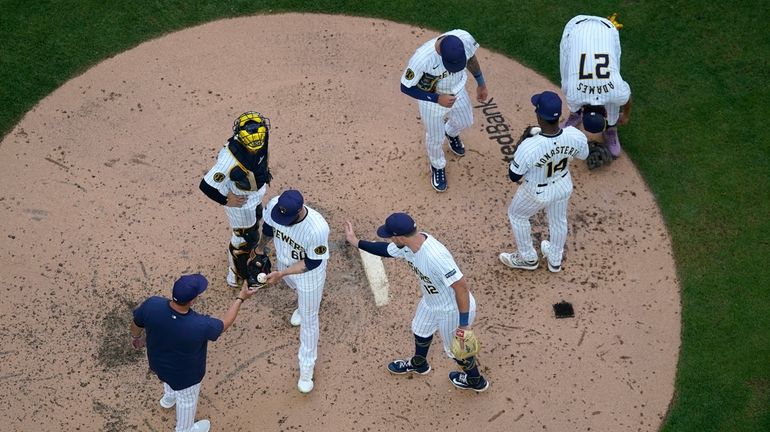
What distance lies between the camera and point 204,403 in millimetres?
7848

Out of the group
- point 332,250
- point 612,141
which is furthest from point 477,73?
point 332,250

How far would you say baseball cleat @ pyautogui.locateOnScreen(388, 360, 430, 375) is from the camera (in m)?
7.94

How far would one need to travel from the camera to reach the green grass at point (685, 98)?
828cm

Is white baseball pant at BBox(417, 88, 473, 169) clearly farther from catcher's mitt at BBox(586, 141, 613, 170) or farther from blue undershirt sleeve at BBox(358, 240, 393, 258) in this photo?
blue undershirt sleeve at BBox(358, 240, 393, 258)

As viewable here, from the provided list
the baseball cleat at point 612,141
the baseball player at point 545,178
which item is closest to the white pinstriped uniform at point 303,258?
the baseball player at point 545,178

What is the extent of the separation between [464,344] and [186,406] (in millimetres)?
2505

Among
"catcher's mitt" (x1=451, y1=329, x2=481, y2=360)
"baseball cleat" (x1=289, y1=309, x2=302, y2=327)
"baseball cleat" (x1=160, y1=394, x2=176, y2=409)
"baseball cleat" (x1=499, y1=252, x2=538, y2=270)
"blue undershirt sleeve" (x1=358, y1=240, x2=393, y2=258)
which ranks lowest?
"baseball cleat" (x1=160, y1=394, x2=176, y2=409)

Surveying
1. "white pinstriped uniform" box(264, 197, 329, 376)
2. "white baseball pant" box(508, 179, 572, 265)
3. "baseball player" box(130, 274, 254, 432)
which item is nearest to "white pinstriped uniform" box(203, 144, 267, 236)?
"white pinstriped uniform" box(264, 197, 329, 376)

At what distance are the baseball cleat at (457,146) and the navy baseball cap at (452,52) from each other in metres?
1.64

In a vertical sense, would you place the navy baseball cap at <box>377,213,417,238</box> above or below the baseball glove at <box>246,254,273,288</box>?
above

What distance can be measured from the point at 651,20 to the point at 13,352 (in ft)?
30.1

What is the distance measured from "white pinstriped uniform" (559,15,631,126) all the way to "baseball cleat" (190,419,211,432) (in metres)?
5.35

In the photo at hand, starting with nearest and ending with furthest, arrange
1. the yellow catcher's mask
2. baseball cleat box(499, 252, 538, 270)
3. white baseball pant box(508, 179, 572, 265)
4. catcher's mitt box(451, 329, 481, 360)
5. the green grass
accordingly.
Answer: catcher's mitt box(451, 329, 481, 360) < the yellow catcher's mask < white baseball pant box(508, 179, 572, 265) < the green grass < baseball cleat box(499, 252, 538, 270)

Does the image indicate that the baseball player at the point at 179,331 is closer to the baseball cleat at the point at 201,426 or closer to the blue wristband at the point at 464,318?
the baseball cleat at the point at 201,426
